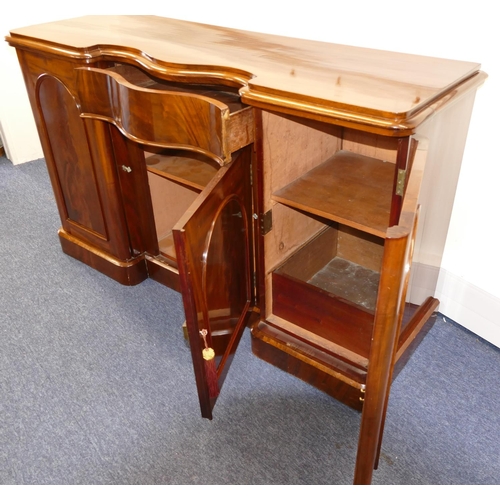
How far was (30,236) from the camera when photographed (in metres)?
2.05

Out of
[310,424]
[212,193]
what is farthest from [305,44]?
[310,424]

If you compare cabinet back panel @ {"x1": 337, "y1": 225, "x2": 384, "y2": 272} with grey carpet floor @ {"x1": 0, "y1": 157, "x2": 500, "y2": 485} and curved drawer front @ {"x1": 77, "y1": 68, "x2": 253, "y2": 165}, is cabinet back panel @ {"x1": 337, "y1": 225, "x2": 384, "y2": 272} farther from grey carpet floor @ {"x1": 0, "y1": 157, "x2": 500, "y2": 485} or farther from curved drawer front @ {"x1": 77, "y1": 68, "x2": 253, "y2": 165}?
curved drawer front @ {"x1": 77, "y1": 68, "x2": 253, "y2": 165}

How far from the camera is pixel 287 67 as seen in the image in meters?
1.09

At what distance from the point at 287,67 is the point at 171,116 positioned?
27 centimetres

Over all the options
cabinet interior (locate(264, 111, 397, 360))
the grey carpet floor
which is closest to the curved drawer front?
cabinet interior (locate(264, 111, 397, 360))

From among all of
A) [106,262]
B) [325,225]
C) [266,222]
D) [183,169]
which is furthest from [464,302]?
[106,262]

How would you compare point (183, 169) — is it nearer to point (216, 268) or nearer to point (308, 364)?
point (216, 268)

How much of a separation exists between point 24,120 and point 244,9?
156cm

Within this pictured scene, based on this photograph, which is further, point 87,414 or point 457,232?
point 457,232

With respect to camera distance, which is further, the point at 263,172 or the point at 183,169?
the point at 183,169

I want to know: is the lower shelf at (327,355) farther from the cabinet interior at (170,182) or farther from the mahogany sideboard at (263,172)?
the cabinet interior at (170,182)

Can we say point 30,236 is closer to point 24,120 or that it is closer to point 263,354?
point 24,120

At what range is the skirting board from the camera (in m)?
1.41

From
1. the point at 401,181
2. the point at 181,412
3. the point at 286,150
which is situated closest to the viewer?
the point at 401,181
